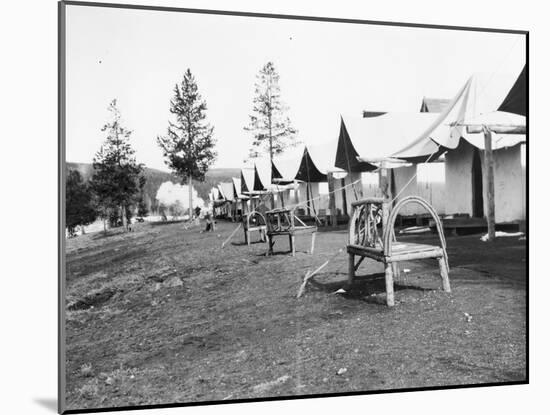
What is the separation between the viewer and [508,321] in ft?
9.29

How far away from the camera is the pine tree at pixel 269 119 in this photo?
269cm

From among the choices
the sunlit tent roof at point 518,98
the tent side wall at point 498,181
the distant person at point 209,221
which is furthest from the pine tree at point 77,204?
the sunlit tent roof at point 518,98

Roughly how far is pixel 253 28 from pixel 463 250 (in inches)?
72.1

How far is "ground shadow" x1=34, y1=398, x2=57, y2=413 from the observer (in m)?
2.36

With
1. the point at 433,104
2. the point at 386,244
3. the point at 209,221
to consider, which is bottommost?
the point at 386,244

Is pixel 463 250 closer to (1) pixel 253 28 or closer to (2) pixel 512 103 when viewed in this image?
(2) pixel 512 103

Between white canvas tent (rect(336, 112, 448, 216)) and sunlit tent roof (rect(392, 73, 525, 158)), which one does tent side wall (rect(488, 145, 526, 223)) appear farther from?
white canvas tent (rect(336, 112, 448, 216))

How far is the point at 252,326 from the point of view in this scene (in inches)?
102

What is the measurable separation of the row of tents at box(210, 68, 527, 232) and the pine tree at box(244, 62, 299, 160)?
0.25 feet

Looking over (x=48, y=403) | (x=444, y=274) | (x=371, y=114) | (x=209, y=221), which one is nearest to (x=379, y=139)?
(x=371, y=114)

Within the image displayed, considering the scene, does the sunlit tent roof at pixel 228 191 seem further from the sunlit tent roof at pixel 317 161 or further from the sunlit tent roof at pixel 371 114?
the sunlit tent roof at pixel 371 114

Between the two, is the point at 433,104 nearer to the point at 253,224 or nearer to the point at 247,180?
the point at 247,180

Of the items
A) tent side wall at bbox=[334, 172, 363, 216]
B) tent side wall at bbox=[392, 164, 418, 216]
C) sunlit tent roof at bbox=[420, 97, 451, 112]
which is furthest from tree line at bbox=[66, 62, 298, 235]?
sunlit tent roof at bbox=[420, 97, 451, 112]

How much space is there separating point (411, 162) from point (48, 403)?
2422mm
